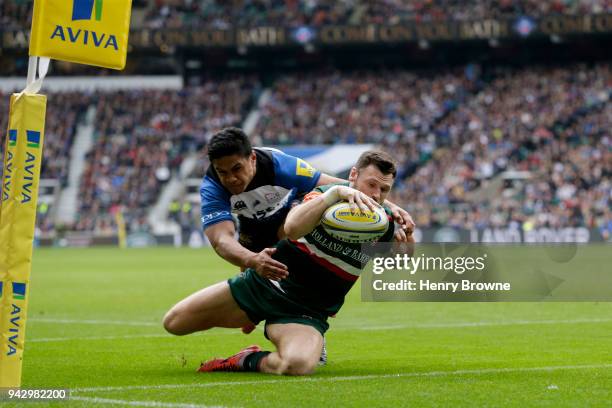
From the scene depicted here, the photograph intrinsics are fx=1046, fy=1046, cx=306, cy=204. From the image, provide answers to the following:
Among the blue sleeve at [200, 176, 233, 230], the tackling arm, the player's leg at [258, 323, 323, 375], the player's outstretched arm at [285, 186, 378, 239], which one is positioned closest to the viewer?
the player's outstretched arm at [285, 186, 378, 239]

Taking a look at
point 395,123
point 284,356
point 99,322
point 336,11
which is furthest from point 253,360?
point 336,11

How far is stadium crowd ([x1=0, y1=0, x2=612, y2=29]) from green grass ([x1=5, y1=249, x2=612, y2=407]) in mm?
32743

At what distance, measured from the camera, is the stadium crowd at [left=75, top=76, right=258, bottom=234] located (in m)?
46.3

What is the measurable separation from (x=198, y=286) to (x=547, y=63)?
33.2 m

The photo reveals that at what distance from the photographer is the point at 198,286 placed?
64.6 ft

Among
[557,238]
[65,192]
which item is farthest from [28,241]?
[65,192]

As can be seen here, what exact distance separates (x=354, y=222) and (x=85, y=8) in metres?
2.25

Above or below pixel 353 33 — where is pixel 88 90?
below

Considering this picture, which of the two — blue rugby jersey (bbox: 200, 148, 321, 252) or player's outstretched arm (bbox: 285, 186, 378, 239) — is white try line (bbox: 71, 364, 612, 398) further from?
blue rugby jersey (bbox: 200, 148, 321, 252)

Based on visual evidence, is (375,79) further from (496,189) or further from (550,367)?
(550,367)

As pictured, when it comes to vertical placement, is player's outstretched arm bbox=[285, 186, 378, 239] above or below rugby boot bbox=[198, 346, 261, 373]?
above

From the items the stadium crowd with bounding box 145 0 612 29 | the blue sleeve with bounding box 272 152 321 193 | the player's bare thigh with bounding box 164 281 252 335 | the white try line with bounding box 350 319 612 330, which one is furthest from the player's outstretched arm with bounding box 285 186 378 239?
the stadium crowd with bounding box 145 0 612 29

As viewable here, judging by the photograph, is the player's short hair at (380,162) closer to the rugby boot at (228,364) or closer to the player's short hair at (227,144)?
the player's short hair at (227,144)

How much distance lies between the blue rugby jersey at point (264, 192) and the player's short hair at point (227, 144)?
2.12 ft
